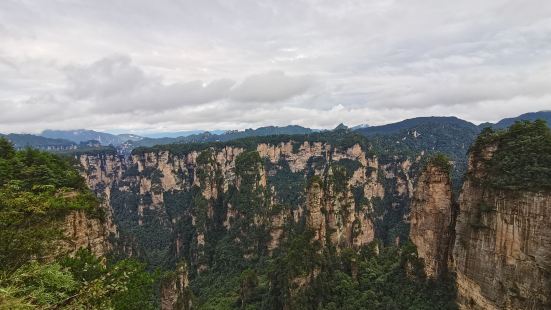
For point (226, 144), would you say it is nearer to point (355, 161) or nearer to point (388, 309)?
point (355, 161)

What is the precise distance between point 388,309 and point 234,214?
59612 mm

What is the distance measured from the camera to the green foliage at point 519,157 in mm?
29875

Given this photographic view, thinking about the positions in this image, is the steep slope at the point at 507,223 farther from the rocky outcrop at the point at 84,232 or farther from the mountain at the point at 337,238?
the rocky outcrop at the point at 84,232

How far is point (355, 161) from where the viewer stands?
14662 cm

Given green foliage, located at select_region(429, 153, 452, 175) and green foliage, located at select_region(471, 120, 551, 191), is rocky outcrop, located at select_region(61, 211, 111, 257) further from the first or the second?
green foliage, located at select_region(429, 153, 452, 175)

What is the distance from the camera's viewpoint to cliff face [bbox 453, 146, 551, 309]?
2864 cm

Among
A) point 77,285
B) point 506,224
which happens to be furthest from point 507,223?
point 77,285

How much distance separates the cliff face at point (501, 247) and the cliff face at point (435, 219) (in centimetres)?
451

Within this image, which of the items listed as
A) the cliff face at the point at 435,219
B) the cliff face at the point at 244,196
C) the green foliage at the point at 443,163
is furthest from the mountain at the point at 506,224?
the cliff face at the point at 244,196

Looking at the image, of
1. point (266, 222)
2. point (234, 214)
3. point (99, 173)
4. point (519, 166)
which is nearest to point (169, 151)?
point (99, 173)

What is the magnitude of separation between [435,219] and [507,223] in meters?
12.5

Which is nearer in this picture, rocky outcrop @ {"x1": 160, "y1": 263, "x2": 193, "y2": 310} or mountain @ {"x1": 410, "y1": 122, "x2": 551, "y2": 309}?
mountain @ {"x1": 410, "y1": 122, "x2": 551, "y2": 309}

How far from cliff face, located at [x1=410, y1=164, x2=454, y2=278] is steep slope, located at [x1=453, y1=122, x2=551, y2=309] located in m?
4.70

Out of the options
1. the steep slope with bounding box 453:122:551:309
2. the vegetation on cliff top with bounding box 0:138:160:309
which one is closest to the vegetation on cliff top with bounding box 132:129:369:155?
the steep slope with bounding box 453:122:551:309
